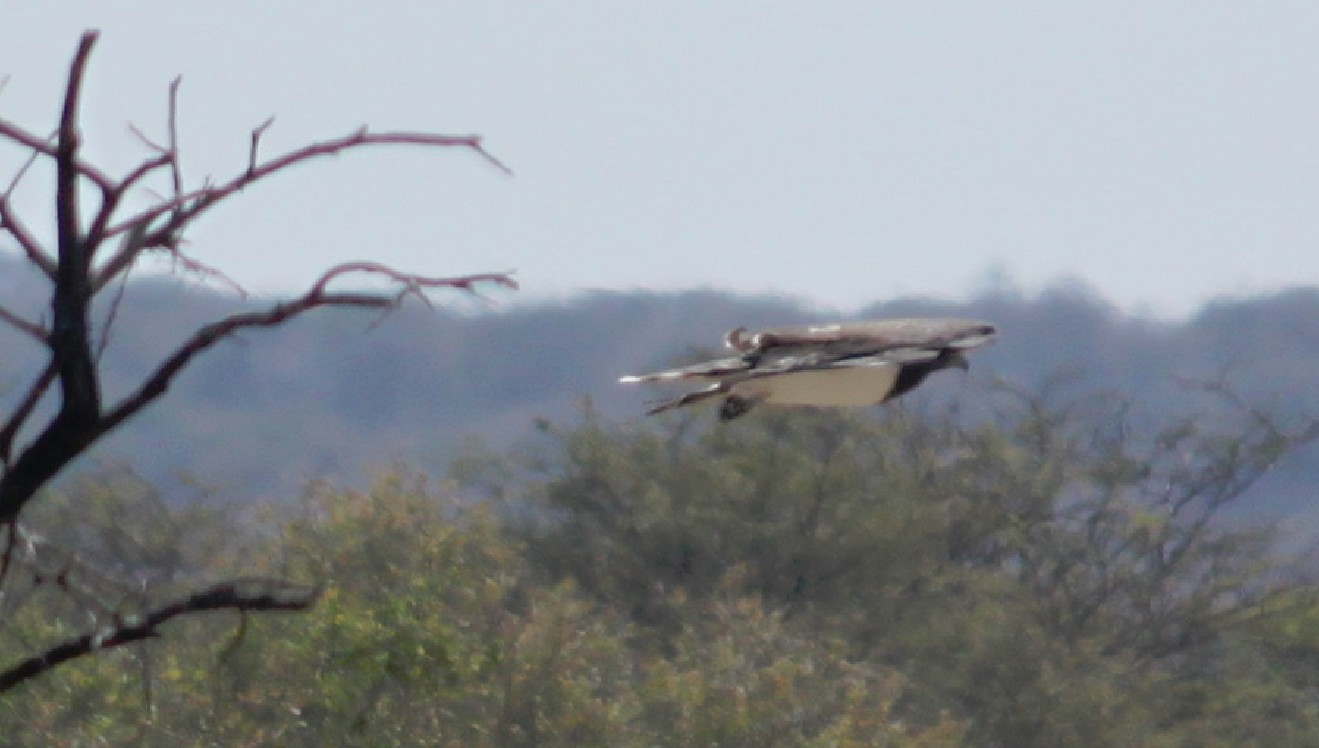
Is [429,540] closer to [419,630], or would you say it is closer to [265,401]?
[419,630]

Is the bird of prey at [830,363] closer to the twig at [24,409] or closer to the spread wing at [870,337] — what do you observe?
the spread wing at [870,337]

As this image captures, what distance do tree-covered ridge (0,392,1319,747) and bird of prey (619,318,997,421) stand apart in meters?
7.76

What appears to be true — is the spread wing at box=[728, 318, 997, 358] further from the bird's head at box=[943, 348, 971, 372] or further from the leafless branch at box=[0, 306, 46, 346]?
the leafless branch at box=[0, 306, 46, 346]

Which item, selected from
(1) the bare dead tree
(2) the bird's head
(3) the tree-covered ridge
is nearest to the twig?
(1) the bare dead tree

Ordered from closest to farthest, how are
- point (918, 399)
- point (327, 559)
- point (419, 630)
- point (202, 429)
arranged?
point (419, 630) → point (327, 559) → point (918, 399) → point (202, 429)

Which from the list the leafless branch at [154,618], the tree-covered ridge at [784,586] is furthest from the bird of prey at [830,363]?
the tree-covered ridge at [784,586]

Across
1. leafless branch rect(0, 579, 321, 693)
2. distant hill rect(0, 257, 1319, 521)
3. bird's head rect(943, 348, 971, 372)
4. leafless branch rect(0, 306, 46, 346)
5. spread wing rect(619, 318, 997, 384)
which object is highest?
leafless branch rect(0, 306, 46, 346)

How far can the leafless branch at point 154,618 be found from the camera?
2016 mm

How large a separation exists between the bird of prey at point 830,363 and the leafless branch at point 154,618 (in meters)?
0.47

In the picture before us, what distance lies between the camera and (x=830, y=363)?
210cm

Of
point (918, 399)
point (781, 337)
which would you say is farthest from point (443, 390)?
point (781, 337)

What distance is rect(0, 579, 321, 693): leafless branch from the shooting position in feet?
6.61

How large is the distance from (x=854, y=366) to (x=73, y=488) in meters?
17.6

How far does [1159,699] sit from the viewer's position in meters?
18.6
